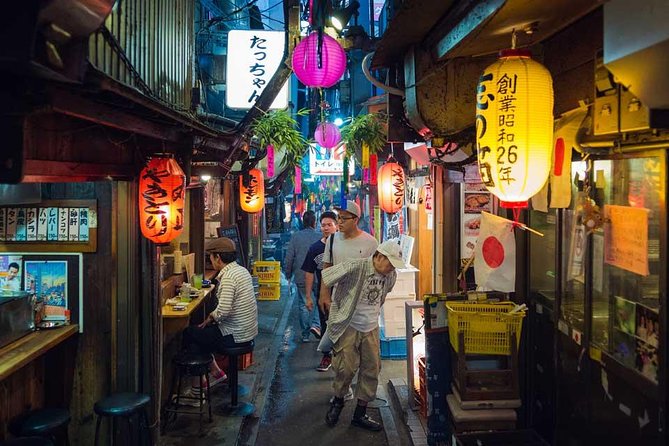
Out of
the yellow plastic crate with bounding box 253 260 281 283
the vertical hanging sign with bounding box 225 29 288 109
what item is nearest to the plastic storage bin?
the vertical hanging sign with bounding box 225 29 288 109

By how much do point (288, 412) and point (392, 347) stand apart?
3141mm

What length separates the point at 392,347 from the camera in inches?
445

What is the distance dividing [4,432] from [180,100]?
6.13 metres

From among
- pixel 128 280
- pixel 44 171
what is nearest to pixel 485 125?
pixel 44 171

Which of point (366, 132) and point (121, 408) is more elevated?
point (366, 132)

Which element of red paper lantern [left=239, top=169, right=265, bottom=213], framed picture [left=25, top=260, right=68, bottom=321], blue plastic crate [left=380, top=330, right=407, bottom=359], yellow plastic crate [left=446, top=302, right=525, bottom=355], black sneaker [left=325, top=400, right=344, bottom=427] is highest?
red paper lantern [left=239, top=169, right=265, bottom=213]

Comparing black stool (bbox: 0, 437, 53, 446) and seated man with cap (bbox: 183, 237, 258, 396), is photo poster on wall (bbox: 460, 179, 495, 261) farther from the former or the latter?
black stool (bbox: 0, 437, 53, 446)

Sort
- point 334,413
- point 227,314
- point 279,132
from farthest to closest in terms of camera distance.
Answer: point 279,132 → point 227,314 → point 334,413

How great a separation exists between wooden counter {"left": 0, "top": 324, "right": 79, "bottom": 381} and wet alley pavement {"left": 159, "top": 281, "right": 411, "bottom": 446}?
224cm

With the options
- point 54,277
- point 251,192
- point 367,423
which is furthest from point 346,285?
point 251,192

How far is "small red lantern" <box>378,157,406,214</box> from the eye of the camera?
1206 centimetres

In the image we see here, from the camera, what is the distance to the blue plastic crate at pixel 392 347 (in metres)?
11.2

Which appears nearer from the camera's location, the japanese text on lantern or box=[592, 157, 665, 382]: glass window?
box=[592, 157, 665, 382]: glass window

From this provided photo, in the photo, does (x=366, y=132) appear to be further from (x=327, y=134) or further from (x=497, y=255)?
(x=497, y=255)
